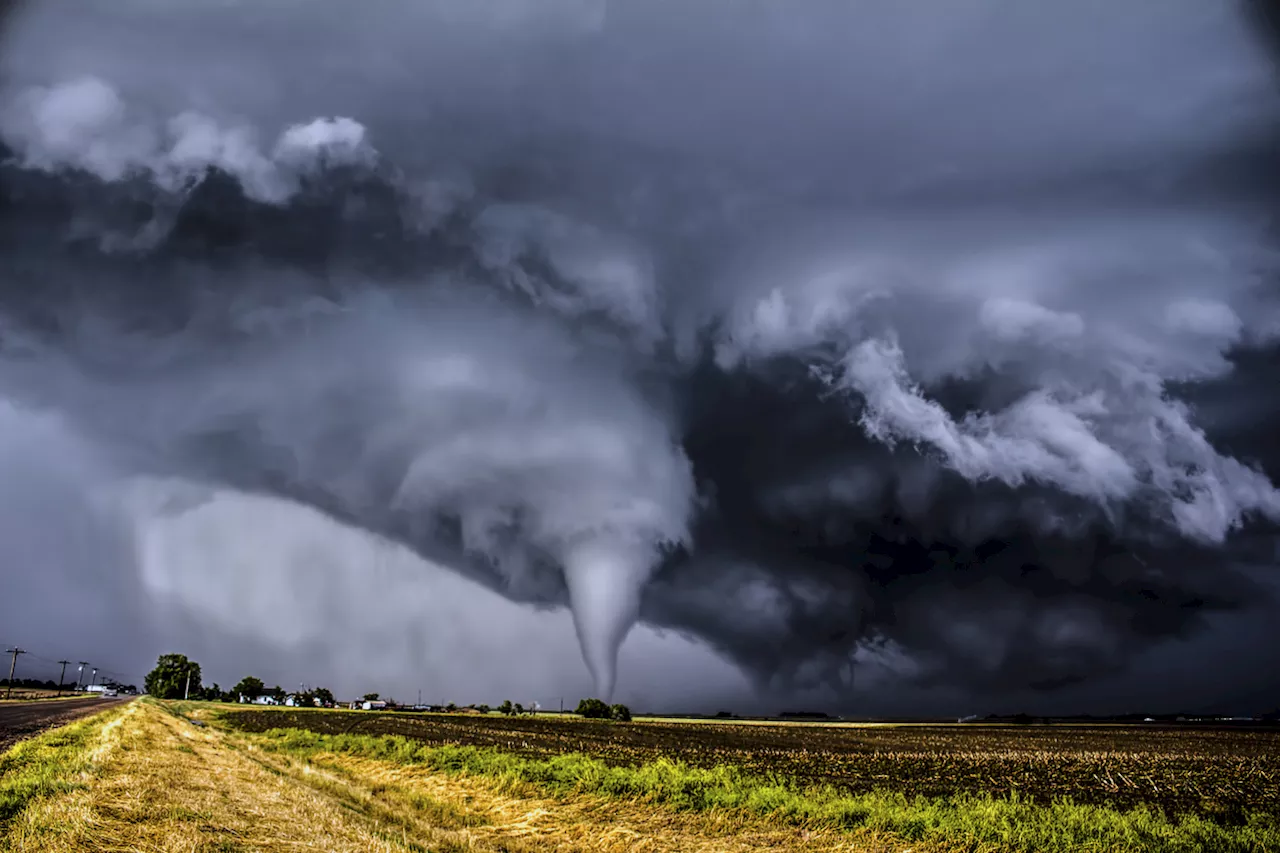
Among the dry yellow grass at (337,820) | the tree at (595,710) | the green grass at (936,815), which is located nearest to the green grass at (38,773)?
the dry yellow grass at (337,820)

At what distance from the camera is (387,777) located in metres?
32.6

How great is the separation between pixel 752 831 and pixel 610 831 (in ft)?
13.8

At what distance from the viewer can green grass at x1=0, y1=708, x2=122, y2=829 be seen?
54.6 feet

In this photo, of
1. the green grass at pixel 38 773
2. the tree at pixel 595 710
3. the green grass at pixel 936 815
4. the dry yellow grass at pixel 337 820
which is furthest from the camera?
the tree at pixel 595 710

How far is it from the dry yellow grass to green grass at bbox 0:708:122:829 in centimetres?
42

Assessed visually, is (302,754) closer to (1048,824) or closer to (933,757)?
(1048,824)

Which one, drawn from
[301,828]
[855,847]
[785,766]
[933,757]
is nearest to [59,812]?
[301,828]

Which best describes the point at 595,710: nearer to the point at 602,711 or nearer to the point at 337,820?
the point at 602,711

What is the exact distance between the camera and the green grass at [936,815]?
19.4 meters

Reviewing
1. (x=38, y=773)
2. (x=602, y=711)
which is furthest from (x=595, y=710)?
(x=38, y=773)

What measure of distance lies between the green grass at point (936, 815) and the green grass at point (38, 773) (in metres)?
14.7

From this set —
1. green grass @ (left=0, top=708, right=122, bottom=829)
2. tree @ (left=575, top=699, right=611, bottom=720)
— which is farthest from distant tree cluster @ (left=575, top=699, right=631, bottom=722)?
green grass @ (left=0, top=708, right=122, bottom=829)

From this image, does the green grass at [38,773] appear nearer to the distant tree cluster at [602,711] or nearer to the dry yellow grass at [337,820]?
the dry yellow grass at [337,820]

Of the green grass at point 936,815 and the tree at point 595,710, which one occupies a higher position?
the green grass at point 936,815
